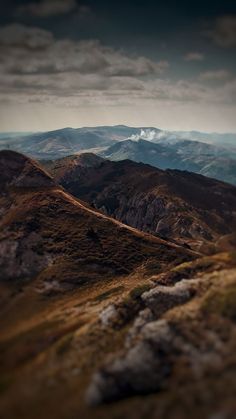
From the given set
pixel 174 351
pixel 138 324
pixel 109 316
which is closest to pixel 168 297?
pixel 138 324

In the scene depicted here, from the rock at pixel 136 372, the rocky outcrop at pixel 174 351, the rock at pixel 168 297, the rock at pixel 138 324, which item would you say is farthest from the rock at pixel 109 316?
the rock at pixel 136 372

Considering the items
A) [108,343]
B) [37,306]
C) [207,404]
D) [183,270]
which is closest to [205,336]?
[207,404]

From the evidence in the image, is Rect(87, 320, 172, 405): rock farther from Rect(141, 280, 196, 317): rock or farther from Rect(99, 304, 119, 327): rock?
Rect(99, 304, 119, 327): rock

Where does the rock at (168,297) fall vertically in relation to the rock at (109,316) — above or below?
above

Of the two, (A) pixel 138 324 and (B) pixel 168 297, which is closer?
(A) pixel 138 324

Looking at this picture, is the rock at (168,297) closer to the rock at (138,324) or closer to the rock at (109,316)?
the rock at (138,324)

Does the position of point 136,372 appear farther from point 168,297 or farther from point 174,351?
point 168,297

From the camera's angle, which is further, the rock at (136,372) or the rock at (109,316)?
the rock at (109,316)

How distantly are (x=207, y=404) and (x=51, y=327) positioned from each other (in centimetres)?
8168

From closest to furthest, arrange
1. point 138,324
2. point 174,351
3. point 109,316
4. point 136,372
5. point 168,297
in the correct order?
point 136,372 < point 174,351 < point 138,324 < point 168,297 < point 109,316

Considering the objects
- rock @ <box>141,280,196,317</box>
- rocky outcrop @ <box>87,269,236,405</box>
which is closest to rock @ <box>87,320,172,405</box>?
rocky outcrop @ <box>87,269,236,405</box>

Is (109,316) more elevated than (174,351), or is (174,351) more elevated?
(174,351)

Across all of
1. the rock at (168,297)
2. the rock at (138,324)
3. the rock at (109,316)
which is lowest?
the rock at (109,316)

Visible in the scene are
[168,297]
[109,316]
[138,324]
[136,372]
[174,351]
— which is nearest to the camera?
[136,372]
